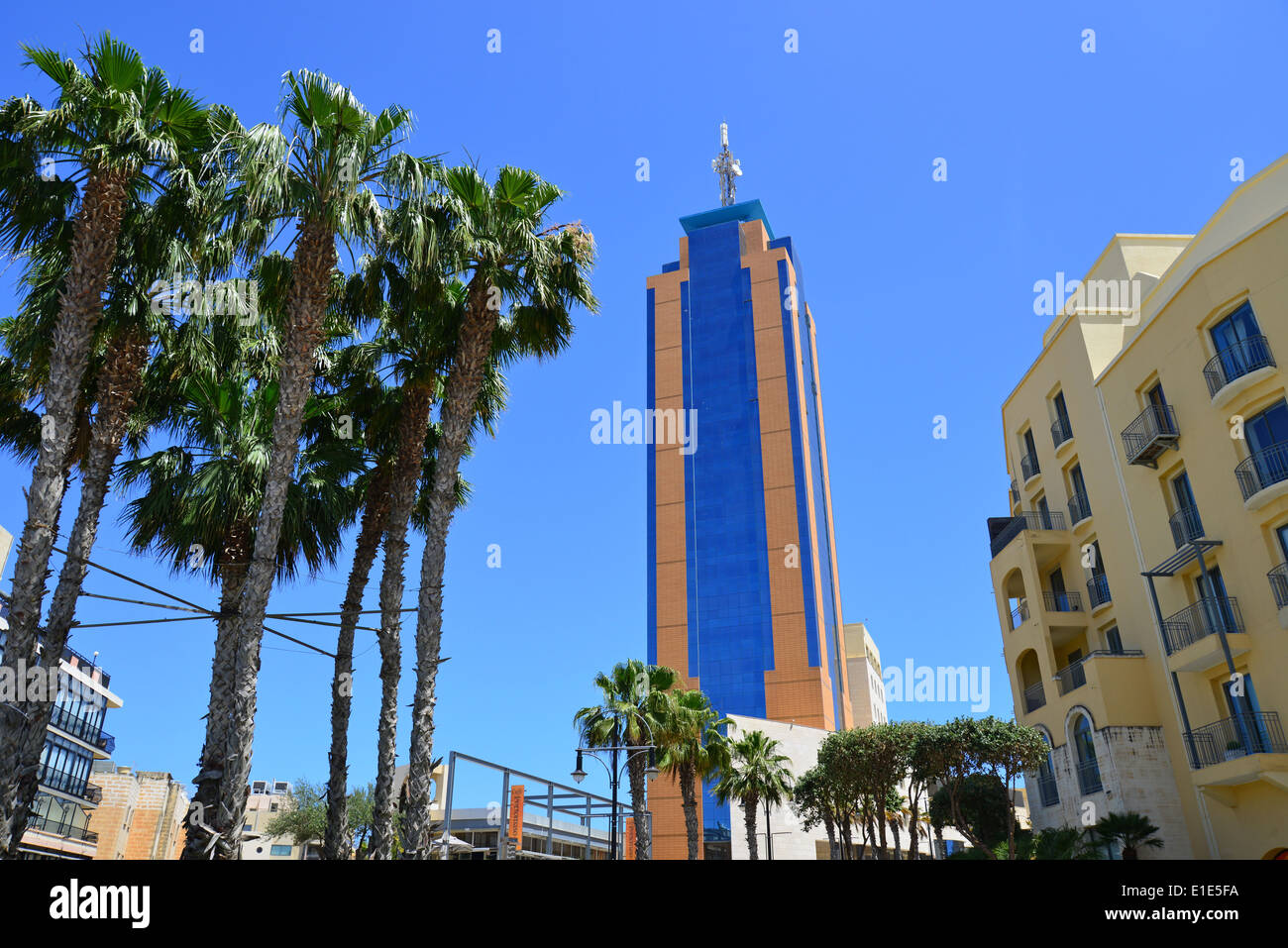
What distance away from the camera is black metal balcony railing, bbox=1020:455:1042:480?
35375mm

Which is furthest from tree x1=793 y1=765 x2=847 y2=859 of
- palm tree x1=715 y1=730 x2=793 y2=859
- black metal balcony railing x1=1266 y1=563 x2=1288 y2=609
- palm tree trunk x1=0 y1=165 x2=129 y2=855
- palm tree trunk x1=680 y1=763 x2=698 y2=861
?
palm tree trunk x1=0 y1=165 x2=129 y2=855

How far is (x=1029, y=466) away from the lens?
3566cm

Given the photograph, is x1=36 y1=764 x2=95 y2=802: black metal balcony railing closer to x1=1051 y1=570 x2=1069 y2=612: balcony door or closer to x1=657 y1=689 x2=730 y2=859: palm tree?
x1=657 y1=689 x2=730 y2=859: palm tree

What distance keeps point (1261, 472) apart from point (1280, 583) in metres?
2.78

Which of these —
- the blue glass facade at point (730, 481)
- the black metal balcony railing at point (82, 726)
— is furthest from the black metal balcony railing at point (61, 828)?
the blue glass facade at point (730, 481)

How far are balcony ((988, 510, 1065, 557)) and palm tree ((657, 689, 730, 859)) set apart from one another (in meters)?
13.7

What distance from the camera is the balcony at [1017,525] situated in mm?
32750

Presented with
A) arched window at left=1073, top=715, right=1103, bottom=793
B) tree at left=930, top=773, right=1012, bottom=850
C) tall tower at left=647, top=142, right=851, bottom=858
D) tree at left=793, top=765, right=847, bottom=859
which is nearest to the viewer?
arched window at left=1073, top=715, right=1103, bottom=793

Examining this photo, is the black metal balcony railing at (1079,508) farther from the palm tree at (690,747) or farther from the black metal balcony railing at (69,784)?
the black metal balcony railing at (69,784)
